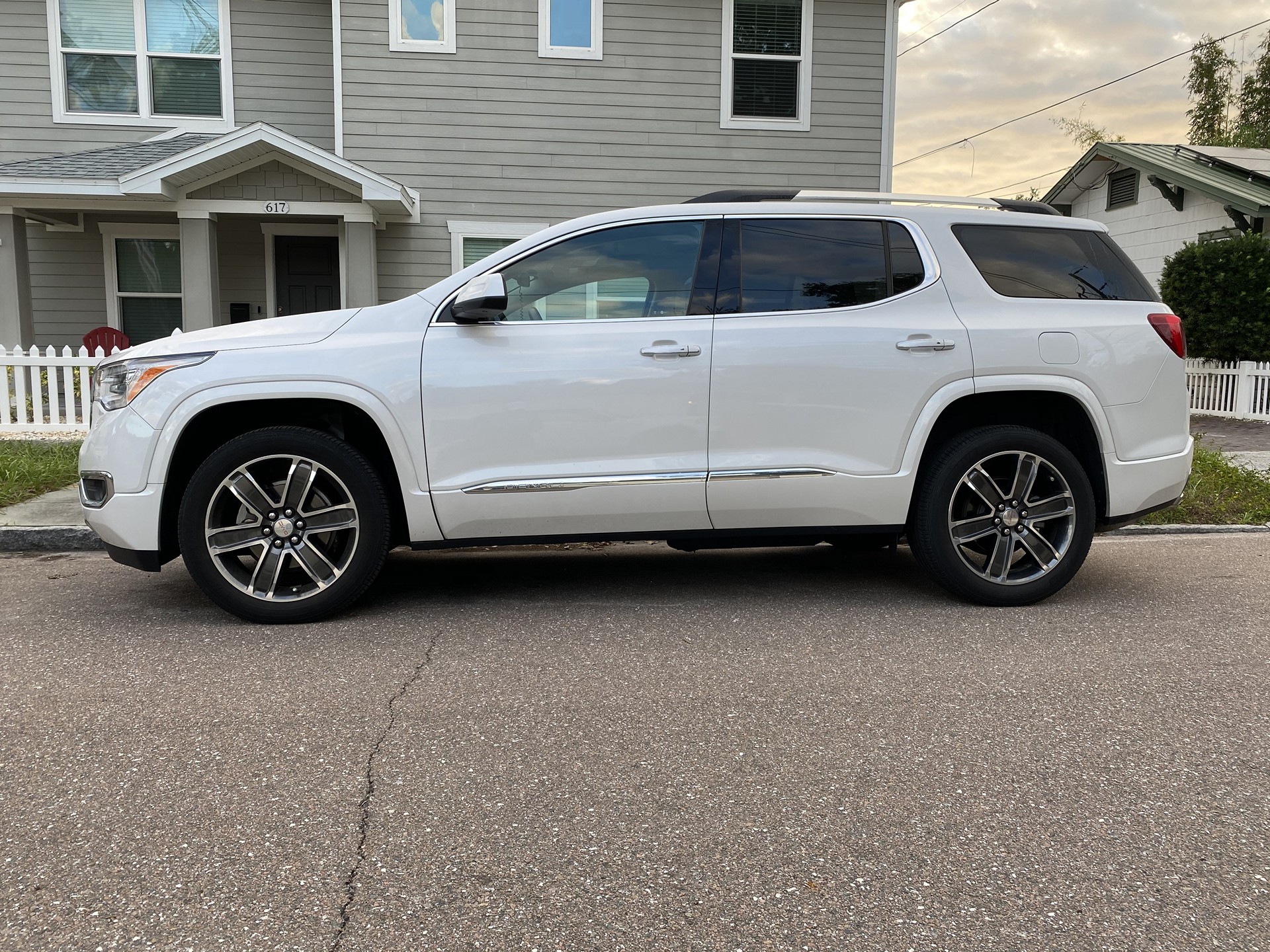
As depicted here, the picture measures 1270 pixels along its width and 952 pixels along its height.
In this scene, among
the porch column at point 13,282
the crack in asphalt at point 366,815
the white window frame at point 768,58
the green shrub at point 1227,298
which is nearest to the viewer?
the crack in asphalt at point 366,815

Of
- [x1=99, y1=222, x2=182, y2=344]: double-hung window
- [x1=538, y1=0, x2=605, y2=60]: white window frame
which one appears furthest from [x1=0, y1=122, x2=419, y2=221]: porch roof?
[x1=538, y1=0, x2=605, y2=60]: white window frame

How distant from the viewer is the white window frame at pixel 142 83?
44.8 ft

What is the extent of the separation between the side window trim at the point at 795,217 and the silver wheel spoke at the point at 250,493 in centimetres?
230

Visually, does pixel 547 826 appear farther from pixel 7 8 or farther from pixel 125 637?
pixel 7 8

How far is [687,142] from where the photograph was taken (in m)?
14.1

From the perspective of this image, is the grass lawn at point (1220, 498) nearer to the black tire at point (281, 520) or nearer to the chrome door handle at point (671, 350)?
the chrome door handle at point (671, 350)

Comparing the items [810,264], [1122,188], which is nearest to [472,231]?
[810,264]

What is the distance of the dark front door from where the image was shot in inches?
579

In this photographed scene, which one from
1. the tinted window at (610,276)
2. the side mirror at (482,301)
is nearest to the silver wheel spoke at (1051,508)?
the tinted window at (610,276)

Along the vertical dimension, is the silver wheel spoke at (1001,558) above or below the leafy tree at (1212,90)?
below

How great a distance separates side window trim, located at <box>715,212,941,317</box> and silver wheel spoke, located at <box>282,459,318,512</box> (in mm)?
2058

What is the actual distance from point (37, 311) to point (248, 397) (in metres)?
12.4

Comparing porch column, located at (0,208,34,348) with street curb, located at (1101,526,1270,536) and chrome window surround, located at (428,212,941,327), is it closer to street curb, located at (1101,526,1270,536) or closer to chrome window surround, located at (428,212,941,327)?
chrome window surround, located at (428,212,941,327)

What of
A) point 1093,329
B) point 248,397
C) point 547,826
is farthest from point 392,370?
point 1093,329
